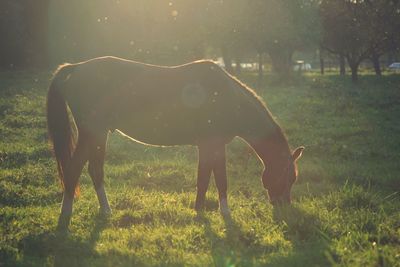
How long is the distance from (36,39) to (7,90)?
15.8 m

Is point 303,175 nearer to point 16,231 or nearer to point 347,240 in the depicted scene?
point 347,240

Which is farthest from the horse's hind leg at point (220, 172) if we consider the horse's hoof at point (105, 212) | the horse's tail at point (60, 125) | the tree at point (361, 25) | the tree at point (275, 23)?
the tree at point (361, 25)

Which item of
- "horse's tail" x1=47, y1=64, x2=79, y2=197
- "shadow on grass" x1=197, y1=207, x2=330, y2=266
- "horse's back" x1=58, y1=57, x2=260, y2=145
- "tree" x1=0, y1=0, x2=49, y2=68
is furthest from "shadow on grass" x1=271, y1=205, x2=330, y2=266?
"tree" x1=0, y1=0, x2=49, y2=68

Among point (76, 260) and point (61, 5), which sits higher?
point (61, 5)

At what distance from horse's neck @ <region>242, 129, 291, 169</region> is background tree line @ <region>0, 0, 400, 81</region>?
101ft

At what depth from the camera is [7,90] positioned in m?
22.9

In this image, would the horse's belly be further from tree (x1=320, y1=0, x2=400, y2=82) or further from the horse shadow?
tree (x1=320, y1=0, x2=400, y2=82)

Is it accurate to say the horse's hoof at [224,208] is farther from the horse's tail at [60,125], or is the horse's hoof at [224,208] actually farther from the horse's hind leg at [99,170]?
the horse's tail at [60,125]

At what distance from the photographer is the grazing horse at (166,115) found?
709 cm

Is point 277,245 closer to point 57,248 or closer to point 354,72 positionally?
point 57,248

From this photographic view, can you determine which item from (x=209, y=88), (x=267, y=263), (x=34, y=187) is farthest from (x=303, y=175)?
(x=34, y=187)

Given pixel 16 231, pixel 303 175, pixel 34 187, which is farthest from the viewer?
pixel 303 175

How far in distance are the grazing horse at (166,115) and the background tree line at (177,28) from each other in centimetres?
3060

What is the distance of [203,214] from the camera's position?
7145mm
